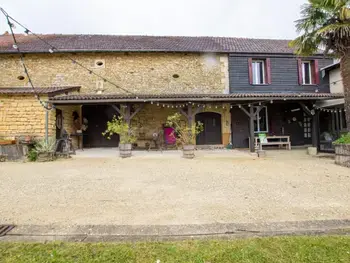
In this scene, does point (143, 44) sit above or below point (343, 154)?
above

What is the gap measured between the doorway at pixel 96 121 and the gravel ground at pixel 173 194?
5.36m

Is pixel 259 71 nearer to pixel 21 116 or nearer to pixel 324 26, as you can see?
pixel 324 26

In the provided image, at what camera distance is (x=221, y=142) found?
38.9 feet

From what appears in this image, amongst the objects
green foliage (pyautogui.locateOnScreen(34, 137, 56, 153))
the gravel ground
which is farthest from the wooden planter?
the gravel ground

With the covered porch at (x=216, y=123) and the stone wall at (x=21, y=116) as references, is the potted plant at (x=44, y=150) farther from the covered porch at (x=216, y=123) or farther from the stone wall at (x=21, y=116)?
the covered porch at (x=216, y=123)

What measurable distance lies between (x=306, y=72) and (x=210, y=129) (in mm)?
6818

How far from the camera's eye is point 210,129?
39.0 feet

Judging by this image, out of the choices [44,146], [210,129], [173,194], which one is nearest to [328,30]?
[210,129]

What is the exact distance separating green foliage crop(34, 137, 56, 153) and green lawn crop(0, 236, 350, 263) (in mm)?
6809

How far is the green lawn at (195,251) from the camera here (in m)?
1.88

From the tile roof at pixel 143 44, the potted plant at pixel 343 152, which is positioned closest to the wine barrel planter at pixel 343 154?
the potted plant at pixel 343 152

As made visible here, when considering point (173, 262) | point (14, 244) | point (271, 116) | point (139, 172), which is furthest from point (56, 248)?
point (271, 116)

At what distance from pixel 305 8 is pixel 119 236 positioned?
9.31 m

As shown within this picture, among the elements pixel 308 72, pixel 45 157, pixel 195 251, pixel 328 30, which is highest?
pixel 308 72
